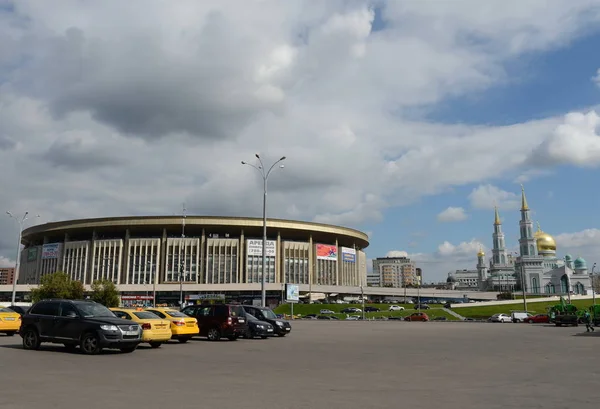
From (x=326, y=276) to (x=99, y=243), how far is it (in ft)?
180

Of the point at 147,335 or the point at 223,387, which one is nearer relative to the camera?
the point at 223,387

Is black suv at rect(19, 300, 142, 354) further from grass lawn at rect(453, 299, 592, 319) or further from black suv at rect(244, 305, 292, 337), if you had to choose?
grass lawn at rect(453, 299, 592, 319)

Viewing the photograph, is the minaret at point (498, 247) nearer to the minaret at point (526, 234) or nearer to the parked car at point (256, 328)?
the minaret at point (526, 234)

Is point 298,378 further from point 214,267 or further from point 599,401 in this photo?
point 214,267

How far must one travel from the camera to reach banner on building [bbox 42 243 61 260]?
4897 inches

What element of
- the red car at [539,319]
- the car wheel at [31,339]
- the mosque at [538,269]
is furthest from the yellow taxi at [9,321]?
the mosque at [538,269]

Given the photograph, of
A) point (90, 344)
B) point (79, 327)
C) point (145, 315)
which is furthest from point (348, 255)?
point (90, 344)

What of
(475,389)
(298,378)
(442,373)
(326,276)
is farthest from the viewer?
(326,276)

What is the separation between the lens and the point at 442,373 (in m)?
12.9

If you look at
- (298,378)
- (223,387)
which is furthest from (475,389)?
(223,387)

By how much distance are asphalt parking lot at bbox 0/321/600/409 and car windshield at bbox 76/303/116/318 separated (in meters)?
1.33

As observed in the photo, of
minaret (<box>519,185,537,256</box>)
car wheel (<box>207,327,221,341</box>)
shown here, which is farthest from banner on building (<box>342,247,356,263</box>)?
car wheel (<box>207,327,221,341</box>)

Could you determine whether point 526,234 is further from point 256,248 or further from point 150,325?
point 150,325

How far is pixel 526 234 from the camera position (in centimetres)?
16238
